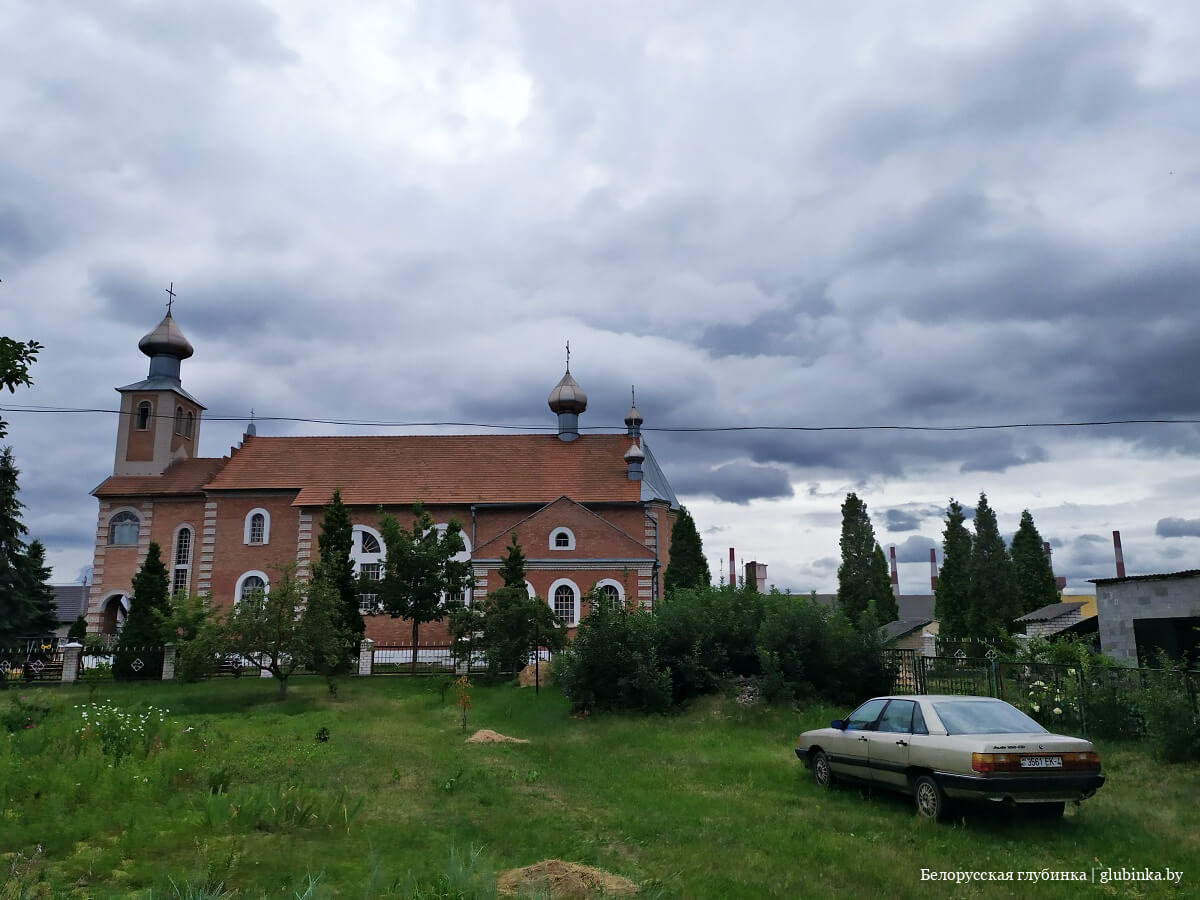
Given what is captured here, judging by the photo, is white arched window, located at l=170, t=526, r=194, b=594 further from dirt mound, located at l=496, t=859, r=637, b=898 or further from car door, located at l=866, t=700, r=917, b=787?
dirt mound, located at l=496, t=859, r=637, b=898

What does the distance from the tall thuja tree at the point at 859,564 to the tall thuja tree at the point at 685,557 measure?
37.8ft

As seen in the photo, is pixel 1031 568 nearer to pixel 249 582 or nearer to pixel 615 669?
pixel 615 669

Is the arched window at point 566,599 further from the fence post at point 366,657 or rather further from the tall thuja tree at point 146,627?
the tall thuja tree at point 146,627

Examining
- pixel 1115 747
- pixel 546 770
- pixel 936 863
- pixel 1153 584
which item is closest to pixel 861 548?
pixel 1153 584

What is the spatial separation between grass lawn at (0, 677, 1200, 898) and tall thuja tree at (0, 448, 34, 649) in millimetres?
19654

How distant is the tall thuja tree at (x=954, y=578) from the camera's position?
143 feet

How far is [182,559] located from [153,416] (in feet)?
25.2

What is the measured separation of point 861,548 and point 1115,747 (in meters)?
35.8

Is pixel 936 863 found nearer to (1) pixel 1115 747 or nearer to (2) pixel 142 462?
(1) pixel 1115 747

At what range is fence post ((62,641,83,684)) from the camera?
2875 centimetres

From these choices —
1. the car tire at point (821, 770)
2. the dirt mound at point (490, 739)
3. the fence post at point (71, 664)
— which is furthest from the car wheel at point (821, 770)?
the fence post at point (71, 664)

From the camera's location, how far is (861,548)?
161 ft

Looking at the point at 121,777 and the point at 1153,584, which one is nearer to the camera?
the point at 121,777

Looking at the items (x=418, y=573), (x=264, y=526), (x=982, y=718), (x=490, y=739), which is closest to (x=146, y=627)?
(x=264, y=526)
